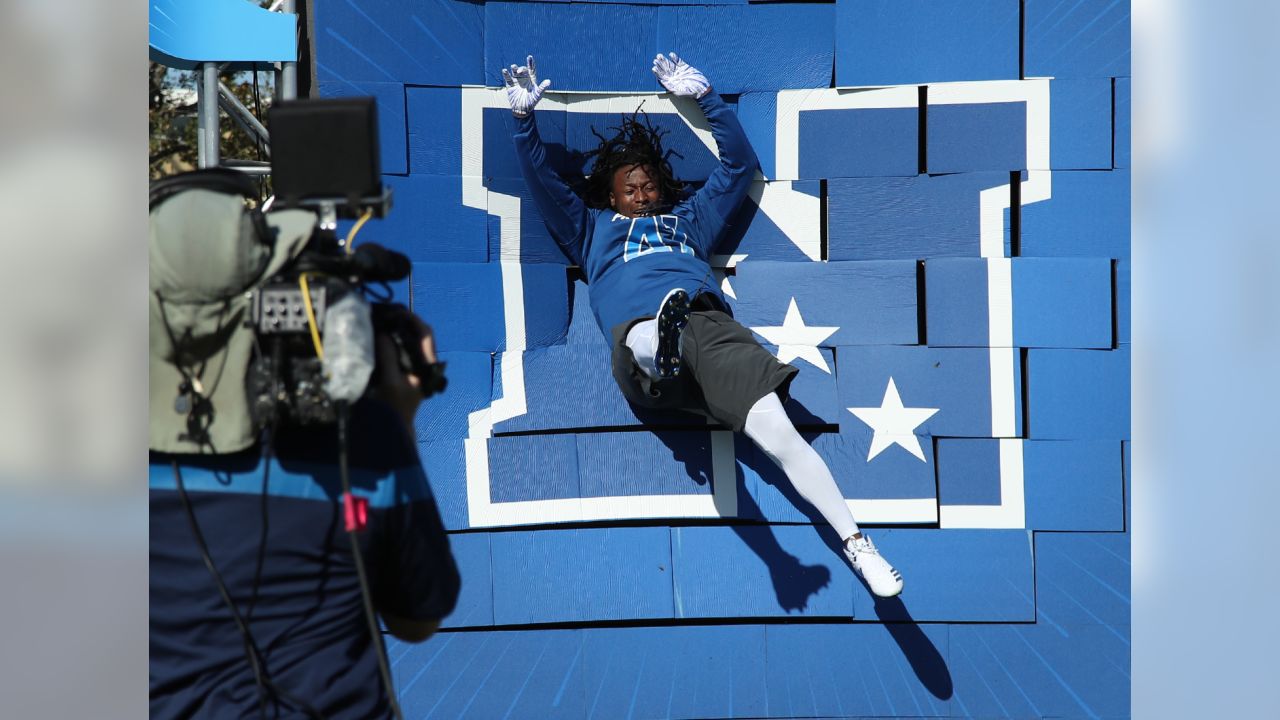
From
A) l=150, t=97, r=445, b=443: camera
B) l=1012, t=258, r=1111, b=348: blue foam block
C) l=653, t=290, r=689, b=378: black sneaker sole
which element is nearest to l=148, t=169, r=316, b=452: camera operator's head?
l=150, t=97, r=445, b=443: camera

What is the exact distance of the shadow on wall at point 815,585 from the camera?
2.72 metres

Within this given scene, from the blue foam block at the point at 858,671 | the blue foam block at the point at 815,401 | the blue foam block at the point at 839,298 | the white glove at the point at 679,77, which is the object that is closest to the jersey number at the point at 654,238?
the blue foam block at the point at 839,298

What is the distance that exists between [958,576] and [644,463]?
3.02 ft

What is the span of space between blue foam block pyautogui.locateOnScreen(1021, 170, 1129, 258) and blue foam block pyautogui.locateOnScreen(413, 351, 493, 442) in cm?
156

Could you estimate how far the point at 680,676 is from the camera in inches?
107

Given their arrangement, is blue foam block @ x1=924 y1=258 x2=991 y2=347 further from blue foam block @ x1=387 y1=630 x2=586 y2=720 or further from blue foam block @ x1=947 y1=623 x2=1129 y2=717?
blue foam block @ x1=387 y1=630 x2=586 y2=720

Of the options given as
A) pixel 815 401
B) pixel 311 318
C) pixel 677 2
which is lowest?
pixel 815 401

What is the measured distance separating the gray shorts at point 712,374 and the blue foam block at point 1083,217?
883mm

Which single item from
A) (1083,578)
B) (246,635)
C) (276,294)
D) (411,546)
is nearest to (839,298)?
(1083,578)

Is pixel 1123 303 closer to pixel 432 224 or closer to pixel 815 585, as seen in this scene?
pixel 815 585

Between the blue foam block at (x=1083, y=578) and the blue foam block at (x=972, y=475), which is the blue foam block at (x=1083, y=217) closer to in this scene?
the blue foam block at (x=972, y=475)

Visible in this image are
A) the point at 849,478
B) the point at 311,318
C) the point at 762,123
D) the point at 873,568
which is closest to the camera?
the point at 311,318

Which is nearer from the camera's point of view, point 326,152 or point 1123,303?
point 326,152
